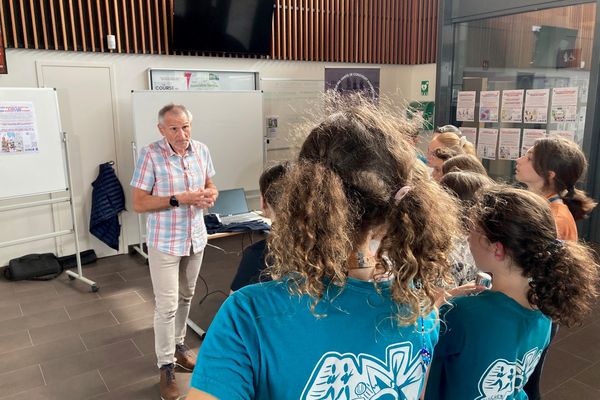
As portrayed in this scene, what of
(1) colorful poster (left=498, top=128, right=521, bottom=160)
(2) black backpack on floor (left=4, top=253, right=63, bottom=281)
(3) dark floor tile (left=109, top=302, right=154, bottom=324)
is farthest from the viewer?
(1) colorful poster (left=498, top=128, right=521, bottom=160)

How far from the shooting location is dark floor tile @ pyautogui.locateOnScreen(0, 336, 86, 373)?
124 inches

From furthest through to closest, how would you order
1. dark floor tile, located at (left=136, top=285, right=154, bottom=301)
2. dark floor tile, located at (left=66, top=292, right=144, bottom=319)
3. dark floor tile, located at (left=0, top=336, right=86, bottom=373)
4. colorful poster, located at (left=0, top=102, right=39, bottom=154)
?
dark floor tile, located at (left=136, top=285, right=154, bottom=301) → colorful poster, located at (left=0, top=102, right=39, bottom=154) → dark floor tile, located at (left=66, top=292, right=144, bottom=319) → dark floor tile, located at (left=0, top=336, right=86, bottom=373)

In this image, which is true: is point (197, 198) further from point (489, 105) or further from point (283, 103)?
point (489, 105)

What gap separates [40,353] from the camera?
10.8ft

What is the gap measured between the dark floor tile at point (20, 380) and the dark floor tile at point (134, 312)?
78cm

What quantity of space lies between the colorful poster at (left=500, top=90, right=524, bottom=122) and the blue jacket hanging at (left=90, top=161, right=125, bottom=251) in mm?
4503

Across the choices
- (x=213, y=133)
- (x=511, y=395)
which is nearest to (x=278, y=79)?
(x=213, y=133)

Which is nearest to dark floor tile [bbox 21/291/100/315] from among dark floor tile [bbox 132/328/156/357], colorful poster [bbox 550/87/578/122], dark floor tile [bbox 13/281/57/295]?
A: dark floor tile [bbox 13/281/57/295]

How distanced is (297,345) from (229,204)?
333 cm

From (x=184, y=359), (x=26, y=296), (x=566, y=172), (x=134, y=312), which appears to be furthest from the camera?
(x=26, y=296)

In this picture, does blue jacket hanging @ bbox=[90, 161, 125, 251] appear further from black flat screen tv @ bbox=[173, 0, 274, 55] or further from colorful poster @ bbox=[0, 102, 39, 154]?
black flat screen tv @ bbox=[173, 0, 274, 55]

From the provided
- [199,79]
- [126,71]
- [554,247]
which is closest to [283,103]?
[199,79]

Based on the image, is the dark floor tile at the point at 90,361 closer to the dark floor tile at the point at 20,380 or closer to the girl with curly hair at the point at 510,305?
the dark floor tile at the point at 20,380

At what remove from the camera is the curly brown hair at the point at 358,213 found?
0.82 m
